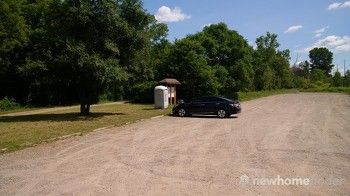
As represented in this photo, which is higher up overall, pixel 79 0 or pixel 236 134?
pixel 79 0

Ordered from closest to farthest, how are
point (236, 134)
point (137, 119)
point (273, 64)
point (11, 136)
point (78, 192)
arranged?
point (78, 192) → point (11, 136) → point (236, 134) → point (137, 119) → point (273, 64)

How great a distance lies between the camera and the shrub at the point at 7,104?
3569 cm

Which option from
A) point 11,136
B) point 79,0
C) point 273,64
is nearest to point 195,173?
point 11,136

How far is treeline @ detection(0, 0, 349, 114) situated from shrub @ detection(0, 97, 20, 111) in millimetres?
2363

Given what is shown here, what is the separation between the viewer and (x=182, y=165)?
1095cm

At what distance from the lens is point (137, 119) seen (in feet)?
80.3

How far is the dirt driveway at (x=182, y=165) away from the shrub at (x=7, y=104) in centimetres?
2153

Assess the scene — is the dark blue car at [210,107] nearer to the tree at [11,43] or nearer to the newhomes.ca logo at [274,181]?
the newhomes.ca logo at [274,181]

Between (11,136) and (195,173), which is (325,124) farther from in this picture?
(11,136)

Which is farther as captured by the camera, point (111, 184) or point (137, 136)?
point (137, 136)

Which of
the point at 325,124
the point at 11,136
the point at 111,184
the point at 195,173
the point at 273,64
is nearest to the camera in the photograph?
the point at 111,184

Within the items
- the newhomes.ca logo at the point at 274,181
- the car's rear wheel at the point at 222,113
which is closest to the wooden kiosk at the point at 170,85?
the car's rear wheel at the point at 222,113

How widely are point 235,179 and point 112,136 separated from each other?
8712 mm

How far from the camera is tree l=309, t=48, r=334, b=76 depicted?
492 ft
